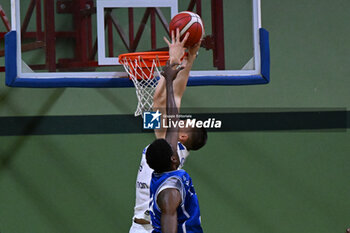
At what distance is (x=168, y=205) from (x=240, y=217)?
3.36 meters

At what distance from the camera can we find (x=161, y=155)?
2.92 meters

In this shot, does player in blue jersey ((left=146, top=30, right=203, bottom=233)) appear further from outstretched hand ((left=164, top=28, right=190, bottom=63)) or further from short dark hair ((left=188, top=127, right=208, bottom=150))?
short dark hair ((left=188, top=127, right=208, bottom=150))

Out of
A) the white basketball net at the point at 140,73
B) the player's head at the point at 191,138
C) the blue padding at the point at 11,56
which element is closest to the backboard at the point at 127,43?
the blue padding at the point at 11,56

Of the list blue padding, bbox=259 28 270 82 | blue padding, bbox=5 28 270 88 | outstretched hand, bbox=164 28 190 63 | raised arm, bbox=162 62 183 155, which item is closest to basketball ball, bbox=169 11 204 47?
outstretched hand, bbox=164 28 190 63

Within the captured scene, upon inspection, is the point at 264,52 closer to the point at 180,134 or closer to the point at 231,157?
the point at 180,134

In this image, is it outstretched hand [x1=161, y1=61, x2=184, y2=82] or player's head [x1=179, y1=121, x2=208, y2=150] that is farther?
player's head [x1=179, y1=121, x2=208, y2=150]

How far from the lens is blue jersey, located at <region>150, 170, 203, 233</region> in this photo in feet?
9.56

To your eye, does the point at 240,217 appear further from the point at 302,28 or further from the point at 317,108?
the point at 302,28

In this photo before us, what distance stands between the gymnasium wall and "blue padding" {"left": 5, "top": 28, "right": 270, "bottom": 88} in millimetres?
1583

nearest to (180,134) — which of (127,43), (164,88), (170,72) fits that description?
(164,88)

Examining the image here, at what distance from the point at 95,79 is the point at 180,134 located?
113cm

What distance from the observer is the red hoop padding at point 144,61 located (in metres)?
4.06

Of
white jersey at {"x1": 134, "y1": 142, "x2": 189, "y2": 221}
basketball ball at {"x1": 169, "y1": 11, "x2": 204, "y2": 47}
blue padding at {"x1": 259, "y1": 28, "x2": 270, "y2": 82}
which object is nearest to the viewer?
basketball ball at {"x1": 169, "y1": 11, "x2": 204, "y2": 47}

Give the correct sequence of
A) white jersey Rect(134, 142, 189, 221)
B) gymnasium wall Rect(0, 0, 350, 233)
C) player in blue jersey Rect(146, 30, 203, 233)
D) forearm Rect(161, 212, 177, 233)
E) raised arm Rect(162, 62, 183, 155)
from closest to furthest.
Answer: forearm Rect(161, 212, 177, 233)
player in blue jersey Rect(146, 30, 203, 233)
raised arm Rect(162, 62, 183, 155)
white jersey Rect(134, 142, 189, 221)
gymnasium wall Rect(0, 0, 350, 233)
